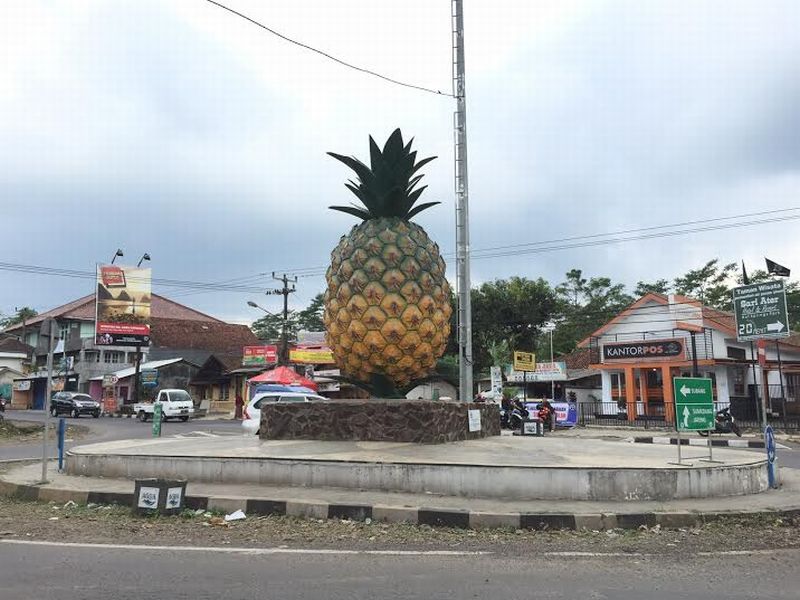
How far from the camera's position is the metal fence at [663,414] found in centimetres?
2461

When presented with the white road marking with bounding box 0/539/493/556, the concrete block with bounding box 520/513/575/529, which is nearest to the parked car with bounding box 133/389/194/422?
the white road marking with bounding box 0/539/493/556

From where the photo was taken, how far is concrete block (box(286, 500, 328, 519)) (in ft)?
24.8

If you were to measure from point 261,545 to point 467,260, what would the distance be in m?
9.72

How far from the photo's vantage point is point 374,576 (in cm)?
512

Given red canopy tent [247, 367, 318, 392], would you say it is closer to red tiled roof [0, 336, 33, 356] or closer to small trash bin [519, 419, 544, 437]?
small trash bin [519, 419, 544, 437]

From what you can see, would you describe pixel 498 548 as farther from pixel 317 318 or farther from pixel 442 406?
pixel 317 318

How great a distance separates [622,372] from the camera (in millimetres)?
34781

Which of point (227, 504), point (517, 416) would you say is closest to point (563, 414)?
point (517, 416)

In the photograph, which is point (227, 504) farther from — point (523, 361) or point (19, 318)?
point (19, 318)

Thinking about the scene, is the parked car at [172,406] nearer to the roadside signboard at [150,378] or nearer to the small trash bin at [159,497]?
the roadside signboard at [150,378]

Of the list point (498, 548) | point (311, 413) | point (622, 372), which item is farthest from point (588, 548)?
point (622, 372)

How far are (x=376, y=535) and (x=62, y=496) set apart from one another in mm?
5151

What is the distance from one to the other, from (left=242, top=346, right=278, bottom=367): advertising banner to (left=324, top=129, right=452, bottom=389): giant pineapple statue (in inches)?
1297

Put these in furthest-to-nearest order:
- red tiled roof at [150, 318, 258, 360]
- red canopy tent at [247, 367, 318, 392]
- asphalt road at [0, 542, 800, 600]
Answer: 1. red tiled roof at [150, 318, 258, 360]
2. red canopy tent at [247, 367, 318, 392]
3. asphalt road at [0, 542, 800, 600]
